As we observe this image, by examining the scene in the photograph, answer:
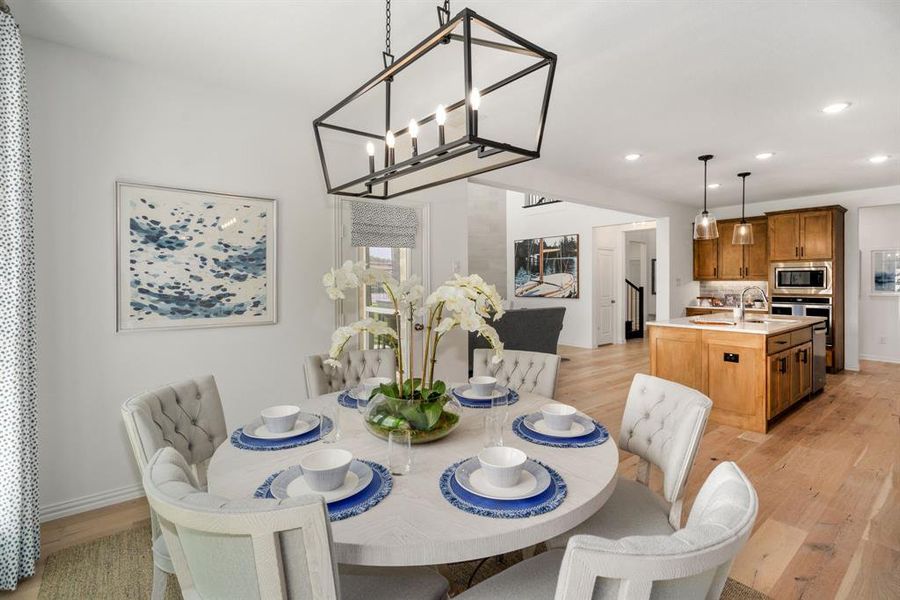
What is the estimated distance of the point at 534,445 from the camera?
5.05 ft

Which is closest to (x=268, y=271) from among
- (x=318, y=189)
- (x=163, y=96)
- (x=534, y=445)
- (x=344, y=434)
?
(x=318, y=189)

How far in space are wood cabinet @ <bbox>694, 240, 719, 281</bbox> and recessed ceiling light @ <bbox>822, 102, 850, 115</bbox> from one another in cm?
425

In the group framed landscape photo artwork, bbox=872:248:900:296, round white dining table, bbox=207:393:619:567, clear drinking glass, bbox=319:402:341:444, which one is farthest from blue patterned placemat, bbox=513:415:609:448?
framed landscape photo artwork, bbox=872:248:900:296

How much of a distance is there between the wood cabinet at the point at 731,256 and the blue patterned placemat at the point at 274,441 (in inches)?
284

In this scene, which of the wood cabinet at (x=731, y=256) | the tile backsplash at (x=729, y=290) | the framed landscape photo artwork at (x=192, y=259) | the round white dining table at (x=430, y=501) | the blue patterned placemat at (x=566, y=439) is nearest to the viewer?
the round white dining table at (x=430, y=501)

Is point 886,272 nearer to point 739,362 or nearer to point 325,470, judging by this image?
point 739,362

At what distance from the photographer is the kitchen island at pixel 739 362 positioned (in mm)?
3797

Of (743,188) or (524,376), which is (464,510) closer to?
(524,376)

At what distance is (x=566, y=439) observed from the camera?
1.57m

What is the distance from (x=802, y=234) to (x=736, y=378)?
347 centimetres

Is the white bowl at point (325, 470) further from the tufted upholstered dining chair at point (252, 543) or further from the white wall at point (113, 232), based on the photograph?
the white wall at point (113, 232)

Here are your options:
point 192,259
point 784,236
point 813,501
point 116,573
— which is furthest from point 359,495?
point 784,236

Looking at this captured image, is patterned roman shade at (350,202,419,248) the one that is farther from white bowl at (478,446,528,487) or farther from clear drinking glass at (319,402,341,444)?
white bowl at (478,446,528,487)

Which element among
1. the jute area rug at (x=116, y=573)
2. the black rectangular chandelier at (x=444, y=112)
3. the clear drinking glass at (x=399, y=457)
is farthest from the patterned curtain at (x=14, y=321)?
the clear drinking glass at (x=399, y=457)
